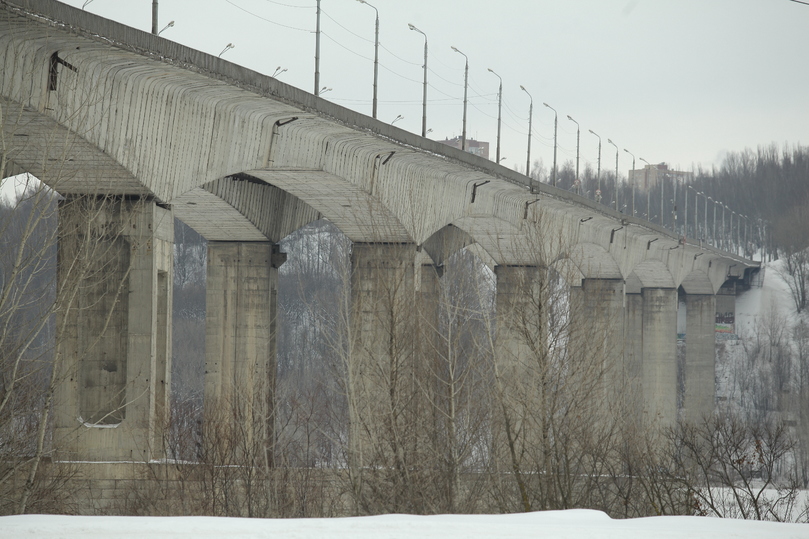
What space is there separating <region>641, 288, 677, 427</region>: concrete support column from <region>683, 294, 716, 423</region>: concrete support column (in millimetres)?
8241

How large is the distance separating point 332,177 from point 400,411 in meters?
6.71

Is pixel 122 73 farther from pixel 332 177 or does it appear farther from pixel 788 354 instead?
pixel 788 354

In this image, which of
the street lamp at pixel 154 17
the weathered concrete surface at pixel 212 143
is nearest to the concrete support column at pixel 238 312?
the weathered concrete surface at pixel 212 143

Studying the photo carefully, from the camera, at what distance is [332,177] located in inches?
1068

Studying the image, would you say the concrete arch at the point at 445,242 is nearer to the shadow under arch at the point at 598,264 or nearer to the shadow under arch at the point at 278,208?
the shadow under arch at the point at 278,208

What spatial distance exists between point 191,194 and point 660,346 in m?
42.8

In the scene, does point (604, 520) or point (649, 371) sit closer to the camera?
point (604, 520)

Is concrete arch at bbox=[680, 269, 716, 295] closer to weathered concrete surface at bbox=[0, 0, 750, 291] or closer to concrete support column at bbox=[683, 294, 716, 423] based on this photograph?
concrete support column at bbox=[683, 294, 716, 423]

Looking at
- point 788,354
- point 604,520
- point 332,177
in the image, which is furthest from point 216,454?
point 788,354

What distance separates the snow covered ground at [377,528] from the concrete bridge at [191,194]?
9.60 ft

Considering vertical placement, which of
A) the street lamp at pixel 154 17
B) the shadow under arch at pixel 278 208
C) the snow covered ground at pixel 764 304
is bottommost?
the snow covered ground at pixel 764 304

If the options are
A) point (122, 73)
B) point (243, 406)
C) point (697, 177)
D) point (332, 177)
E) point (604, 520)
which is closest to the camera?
point (604, 520)

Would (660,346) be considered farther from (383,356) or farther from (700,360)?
(383,356)

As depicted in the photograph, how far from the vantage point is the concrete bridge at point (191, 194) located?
18.0 m
